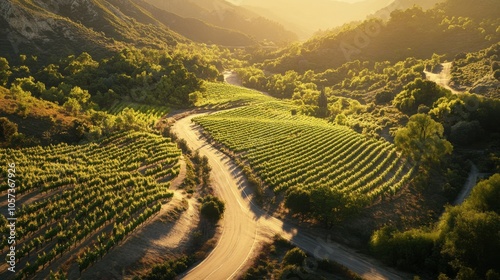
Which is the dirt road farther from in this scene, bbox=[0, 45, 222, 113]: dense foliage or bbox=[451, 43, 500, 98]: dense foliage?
bbox=[451, 43, 500, 98]: dense foliage

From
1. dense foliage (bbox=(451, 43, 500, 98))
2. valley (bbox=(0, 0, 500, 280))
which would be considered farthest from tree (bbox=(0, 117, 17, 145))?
dense foliage (bbox=(451, 43, 500, 98))

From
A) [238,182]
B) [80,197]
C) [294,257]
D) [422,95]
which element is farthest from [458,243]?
[422,95]

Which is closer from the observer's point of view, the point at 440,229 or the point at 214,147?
the point at 440,229

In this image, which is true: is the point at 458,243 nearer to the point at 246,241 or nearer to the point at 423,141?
the point at 246,241

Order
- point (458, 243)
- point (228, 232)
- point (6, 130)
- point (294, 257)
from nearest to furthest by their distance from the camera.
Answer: point (458, 243) < point (294, 257) < point (228, 232) < point (6, 130)

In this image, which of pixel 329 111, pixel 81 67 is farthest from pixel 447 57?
pixel 81 67

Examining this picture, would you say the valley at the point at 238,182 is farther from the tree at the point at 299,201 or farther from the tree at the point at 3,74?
Result: the tree at the point at 3,74

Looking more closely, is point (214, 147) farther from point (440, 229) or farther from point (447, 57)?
point (447, 57)
